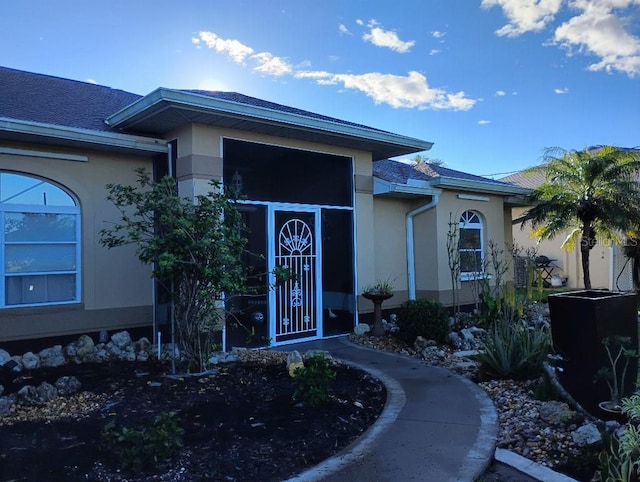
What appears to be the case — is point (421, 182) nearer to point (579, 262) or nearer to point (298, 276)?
point (298, 276)

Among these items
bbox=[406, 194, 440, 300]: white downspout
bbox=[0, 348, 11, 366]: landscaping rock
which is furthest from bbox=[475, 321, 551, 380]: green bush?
bbox=[0, 348, 11, 366]: landscaping rock

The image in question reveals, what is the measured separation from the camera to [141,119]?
7543 millimetres

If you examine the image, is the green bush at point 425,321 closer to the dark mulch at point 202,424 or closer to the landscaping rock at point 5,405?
the dark mulch at point 202,424

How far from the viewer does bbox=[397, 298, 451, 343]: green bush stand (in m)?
8.35

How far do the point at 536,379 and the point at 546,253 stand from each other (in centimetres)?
1995

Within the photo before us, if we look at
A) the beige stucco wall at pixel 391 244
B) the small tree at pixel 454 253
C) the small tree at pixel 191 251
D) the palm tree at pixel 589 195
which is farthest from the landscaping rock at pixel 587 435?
the palm tree at pixel 589 195

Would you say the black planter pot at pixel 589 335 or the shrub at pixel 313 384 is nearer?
the black planter pot at pixel 589 335

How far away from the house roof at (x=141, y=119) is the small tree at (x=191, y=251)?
4.11 ft

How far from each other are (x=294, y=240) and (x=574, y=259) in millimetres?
18099

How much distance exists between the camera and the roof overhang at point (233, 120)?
6871mm

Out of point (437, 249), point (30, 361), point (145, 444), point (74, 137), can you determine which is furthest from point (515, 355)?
point (74, 137)

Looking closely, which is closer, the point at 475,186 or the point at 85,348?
the point at 85,348

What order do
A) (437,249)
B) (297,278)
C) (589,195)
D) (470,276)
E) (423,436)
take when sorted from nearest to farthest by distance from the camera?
(423,436) < (297,278) < (437,249) < (470,276) < (589,195)

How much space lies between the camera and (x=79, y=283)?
25.1 feet
